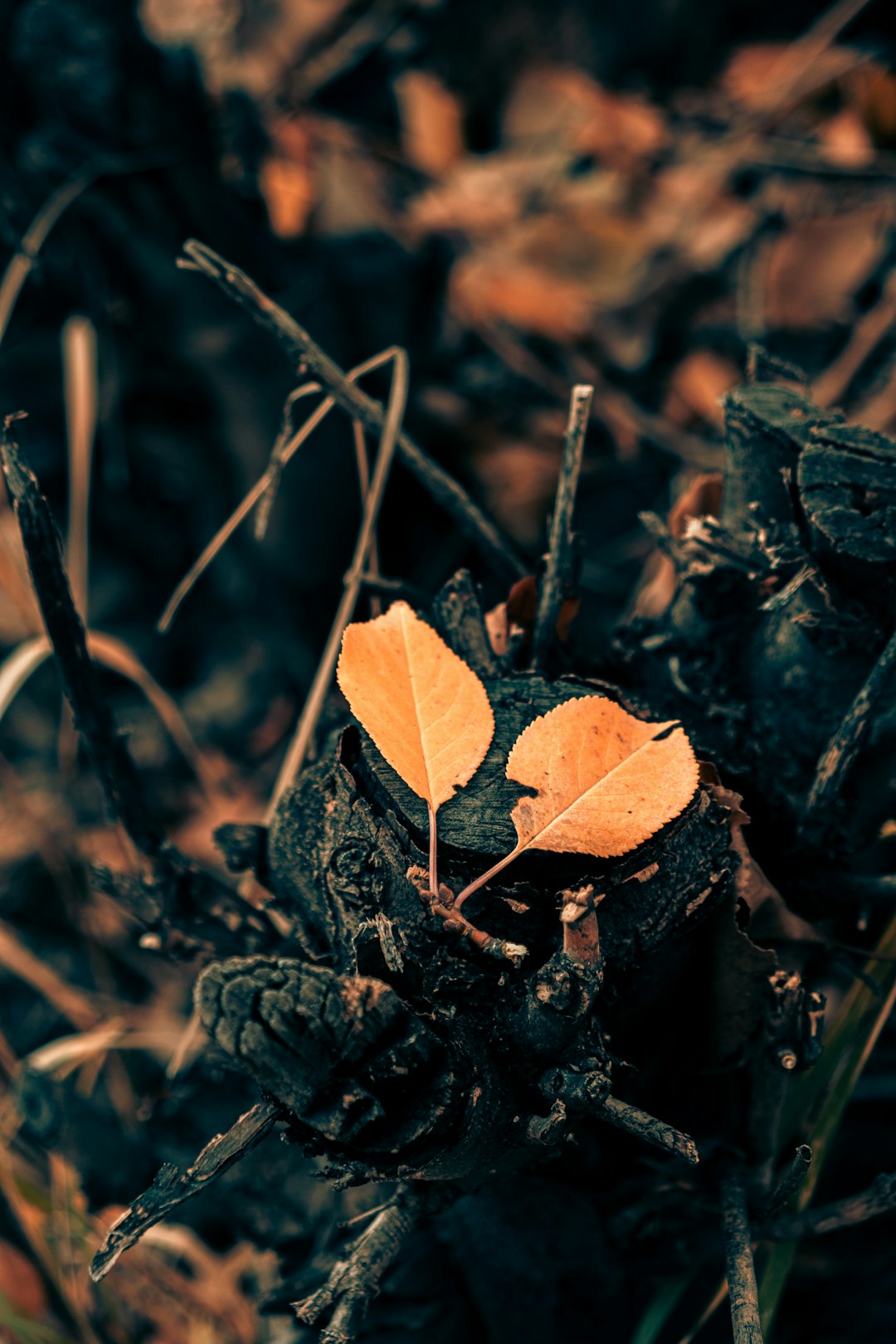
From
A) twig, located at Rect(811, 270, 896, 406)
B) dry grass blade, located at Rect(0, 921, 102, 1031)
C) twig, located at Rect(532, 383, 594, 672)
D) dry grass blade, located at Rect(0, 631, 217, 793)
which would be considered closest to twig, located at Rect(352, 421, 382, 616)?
twig, located at Rect(532, 383, 594, 672)

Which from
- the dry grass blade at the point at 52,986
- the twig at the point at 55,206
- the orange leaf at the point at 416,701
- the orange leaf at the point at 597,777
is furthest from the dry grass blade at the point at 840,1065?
the twig at the point at 55,206

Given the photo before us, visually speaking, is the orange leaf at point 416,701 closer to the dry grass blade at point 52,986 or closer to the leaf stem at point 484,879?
the leaf stem at point 484,879

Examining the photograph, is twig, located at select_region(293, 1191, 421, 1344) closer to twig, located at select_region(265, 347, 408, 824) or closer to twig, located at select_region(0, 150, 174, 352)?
twig, located at select_region(265, 347, 408, 824)

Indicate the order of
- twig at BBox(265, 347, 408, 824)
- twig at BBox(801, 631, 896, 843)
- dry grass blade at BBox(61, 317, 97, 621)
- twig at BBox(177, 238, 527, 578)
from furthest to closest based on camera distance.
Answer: dry grass blade at BBox(61, 317, 97, 621)
twig at BBox(265, 347, 408, 824)
twig at BBox(177, 238, 527, 578)
twig at BBox(801, 631, 896, 843)

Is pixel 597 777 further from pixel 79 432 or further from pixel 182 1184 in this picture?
pixel 79 432

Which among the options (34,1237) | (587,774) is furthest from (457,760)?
(34,1237)

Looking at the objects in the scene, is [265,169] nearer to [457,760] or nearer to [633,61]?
[633,61]
